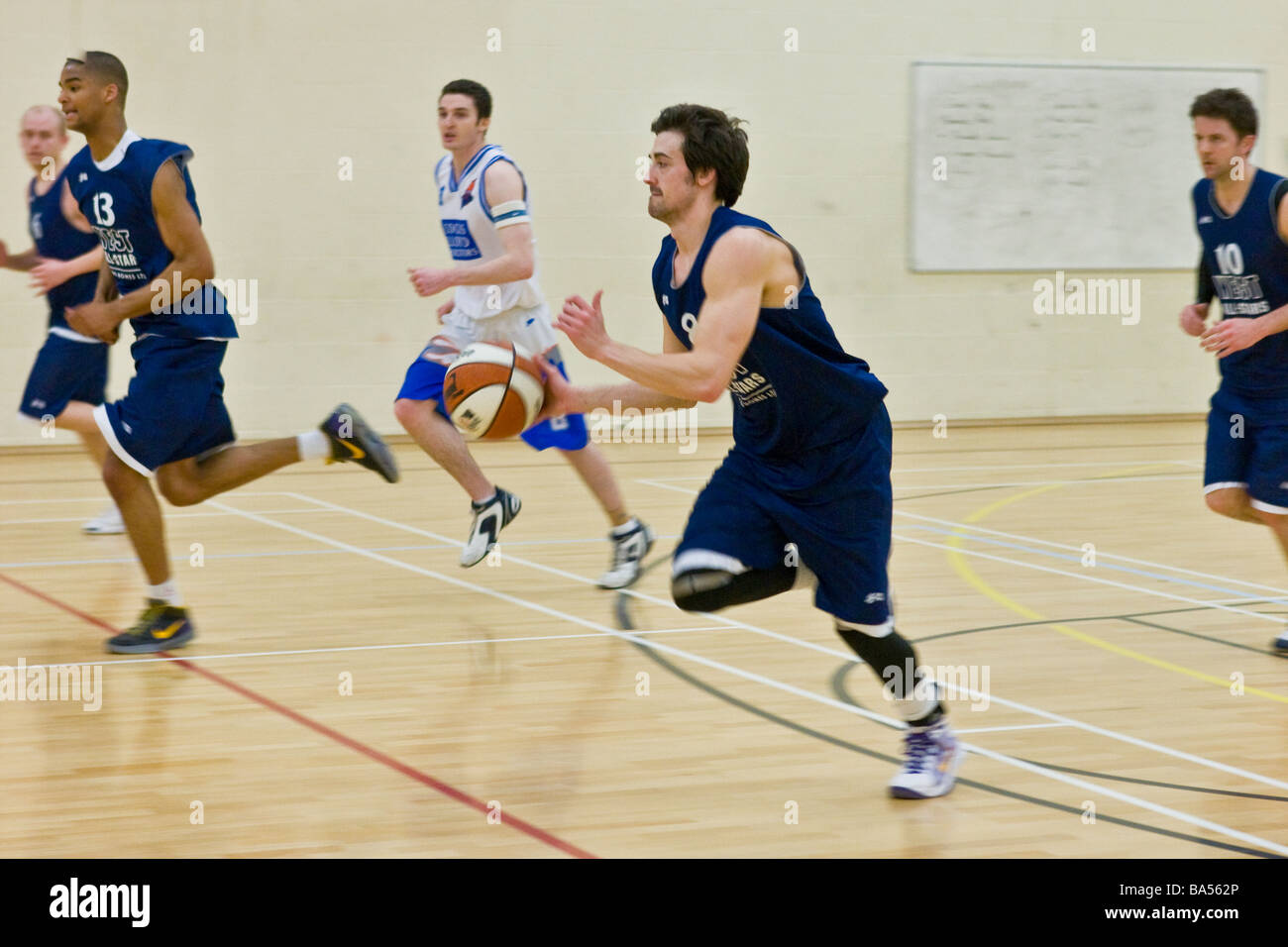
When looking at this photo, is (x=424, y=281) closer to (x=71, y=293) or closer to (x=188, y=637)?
(x=188, y=637)

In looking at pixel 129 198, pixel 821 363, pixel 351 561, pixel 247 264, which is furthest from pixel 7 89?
pixel 821 363

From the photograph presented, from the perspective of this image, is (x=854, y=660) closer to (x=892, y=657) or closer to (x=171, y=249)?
(x=892, y=657)

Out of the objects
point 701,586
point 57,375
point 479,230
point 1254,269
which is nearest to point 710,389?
point 701,586

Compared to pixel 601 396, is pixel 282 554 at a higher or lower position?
lower

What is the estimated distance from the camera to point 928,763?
12.4ft

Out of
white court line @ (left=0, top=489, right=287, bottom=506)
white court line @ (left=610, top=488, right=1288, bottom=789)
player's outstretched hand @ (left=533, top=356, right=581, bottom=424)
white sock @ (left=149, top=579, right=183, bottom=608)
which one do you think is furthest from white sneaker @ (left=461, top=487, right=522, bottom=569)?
white court line @ (left=0, top=489, right=287, bottom=506)

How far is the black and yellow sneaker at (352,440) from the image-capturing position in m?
5.55

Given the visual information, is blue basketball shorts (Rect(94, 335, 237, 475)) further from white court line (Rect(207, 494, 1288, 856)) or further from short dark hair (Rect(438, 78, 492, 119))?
short dark hair (Rect(438, 78, 492, 119))

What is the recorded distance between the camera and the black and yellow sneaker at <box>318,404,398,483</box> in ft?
18.2

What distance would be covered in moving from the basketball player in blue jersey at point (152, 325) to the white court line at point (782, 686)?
127 centimetres

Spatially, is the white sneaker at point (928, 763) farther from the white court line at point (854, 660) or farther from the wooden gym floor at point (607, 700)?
the white court line at point (854, 660)

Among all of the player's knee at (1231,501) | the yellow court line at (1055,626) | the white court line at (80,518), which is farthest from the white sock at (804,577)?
the white court line at (80,518)

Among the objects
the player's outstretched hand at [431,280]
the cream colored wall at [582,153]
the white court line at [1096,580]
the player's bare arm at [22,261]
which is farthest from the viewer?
the cream colored wall at [582,153]

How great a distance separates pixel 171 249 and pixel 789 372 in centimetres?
223
